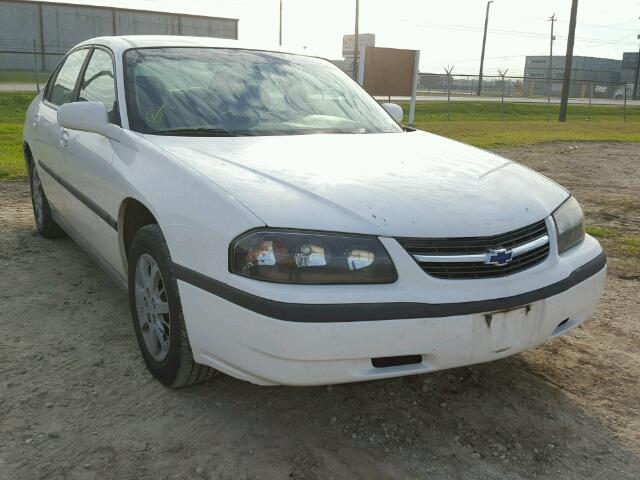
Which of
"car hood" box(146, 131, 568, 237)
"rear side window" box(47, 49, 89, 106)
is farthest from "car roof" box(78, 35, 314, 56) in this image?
"car hood" box(146, 131, 568, 237)

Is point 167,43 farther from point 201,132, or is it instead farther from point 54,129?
point 54,129

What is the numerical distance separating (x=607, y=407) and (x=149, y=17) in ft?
161

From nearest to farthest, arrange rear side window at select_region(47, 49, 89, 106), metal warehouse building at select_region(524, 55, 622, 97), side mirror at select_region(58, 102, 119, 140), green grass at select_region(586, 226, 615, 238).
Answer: side mirror at select_region(58, 102, 119, 140)
rear side window at select_region(47, 49, 89, 106)
green grass at select_region(586, 226, 615, 238)
metal warehouse building at select_region(524, 55, 622, 97)

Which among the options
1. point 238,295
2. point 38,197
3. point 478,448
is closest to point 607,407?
point 478,448

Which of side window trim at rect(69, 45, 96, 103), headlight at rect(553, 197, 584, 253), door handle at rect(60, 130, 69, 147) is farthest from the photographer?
side window trim at rect(69, 45, 96, 103)

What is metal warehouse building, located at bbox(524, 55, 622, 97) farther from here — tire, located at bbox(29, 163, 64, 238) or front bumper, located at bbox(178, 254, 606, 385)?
front bumper, located at bbox(178, 254, 606, 385)

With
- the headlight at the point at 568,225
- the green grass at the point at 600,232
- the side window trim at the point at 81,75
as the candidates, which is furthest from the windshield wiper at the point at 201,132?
the green grass at the point at 600,232

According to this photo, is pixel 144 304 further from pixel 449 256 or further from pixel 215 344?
pixel 449 256

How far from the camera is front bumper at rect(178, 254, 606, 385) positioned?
2.23 meters

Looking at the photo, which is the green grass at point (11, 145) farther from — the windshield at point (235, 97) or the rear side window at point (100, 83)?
the windshield at point (235, 97)

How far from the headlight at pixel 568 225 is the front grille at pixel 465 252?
343mm

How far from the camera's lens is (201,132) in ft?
10.7

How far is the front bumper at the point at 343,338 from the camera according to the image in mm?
2227

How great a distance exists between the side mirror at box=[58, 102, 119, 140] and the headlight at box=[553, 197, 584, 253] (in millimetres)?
2106
